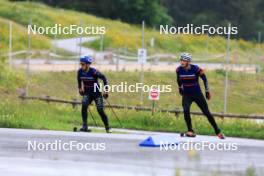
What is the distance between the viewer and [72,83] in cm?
3862

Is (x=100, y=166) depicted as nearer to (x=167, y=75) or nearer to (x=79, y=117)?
(x=79, y=117)

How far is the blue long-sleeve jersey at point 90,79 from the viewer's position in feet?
72.9

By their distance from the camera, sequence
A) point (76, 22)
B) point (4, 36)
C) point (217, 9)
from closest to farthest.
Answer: point (4, 36)
point (76, 22)
point (217, 9)

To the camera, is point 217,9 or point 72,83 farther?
point 217,9

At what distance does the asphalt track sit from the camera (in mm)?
13609

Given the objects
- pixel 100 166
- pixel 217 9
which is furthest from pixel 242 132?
pixel 217 9

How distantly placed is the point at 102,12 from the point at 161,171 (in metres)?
77.9
